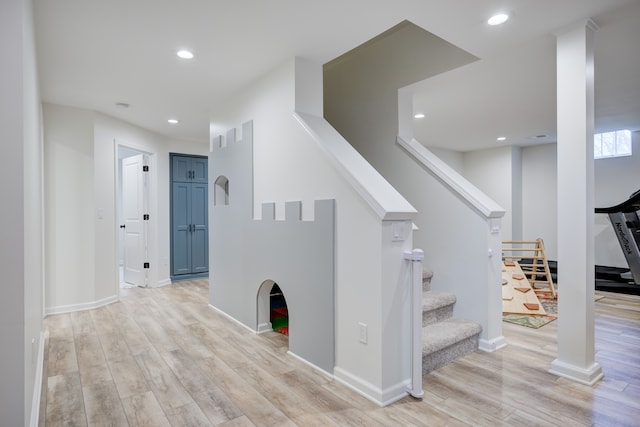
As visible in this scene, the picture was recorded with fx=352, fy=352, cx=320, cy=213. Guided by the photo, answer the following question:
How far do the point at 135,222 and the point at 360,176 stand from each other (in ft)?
15.7

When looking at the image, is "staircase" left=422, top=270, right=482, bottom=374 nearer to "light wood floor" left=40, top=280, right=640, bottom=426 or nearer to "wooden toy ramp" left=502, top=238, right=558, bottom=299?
"light wood floor" left=40, top=280, right=640, bottom=426

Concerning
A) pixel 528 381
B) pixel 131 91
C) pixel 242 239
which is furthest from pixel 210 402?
pixel 131 91

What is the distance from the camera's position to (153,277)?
18.2 ft

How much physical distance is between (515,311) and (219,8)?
4.08m

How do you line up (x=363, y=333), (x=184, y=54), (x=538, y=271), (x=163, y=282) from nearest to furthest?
1. (x=363, y=333)
2. (x=184, y=54)
3. (x=538, y=271)
4. (x=163, y=282)

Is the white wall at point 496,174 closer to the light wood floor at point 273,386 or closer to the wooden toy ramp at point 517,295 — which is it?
the wooden toy ramp at point 517,295

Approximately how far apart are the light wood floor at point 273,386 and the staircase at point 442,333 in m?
0.08

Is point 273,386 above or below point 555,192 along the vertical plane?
below

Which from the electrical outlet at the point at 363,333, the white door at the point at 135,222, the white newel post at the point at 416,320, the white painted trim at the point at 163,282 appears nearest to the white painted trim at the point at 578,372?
the white newel post at the point at 416,320

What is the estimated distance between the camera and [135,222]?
576cm

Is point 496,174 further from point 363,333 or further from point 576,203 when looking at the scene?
point 363,333

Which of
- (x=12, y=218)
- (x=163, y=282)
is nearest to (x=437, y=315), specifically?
(x=12, y=218)

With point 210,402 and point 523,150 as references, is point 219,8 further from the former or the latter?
point 523,150

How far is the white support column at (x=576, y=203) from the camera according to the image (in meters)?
2.29
